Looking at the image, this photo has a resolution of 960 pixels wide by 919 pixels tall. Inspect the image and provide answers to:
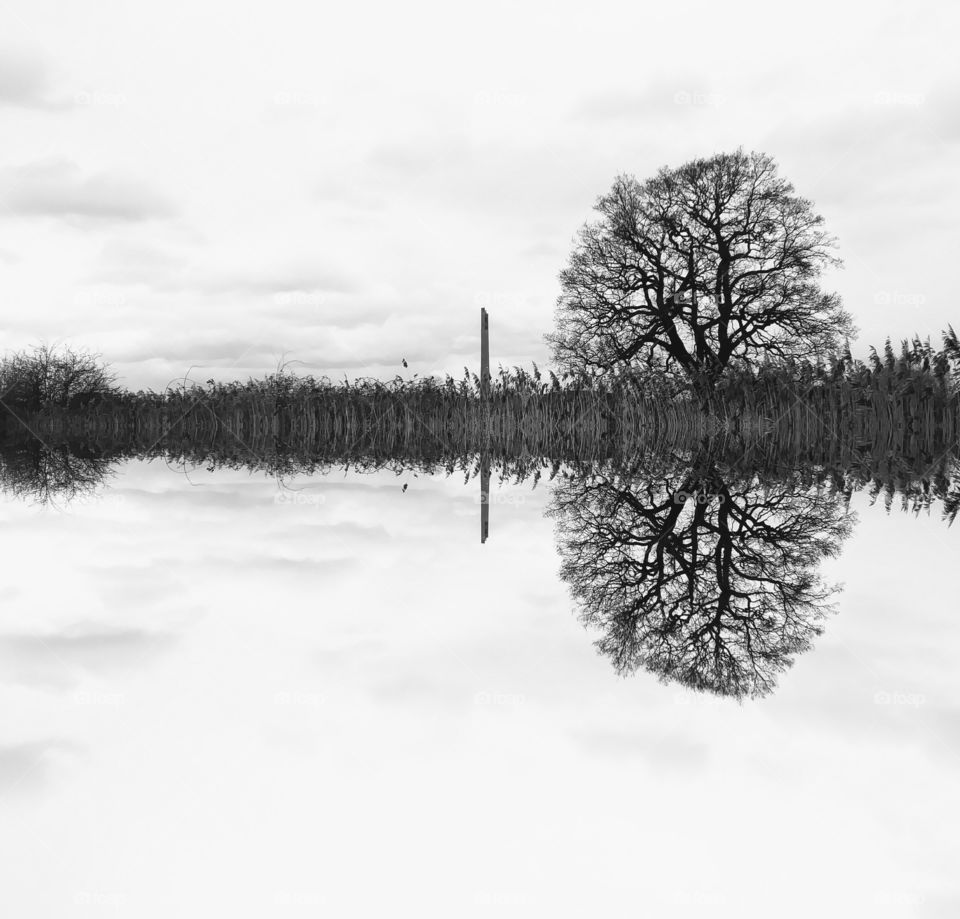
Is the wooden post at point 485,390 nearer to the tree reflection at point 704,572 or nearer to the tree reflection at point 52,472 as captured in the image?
the tree reflection at point 704,572

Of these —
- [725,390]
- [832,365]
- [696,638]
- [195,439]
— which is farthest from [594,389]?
[696,638]

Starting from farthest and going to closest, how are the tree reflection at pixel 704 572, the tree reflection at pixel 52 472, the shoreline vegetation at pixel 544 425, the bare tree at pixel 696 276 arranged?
the bare tree at pixel 696 276 < the shoreline vegetation at pixel 544 425 < the tree reflection at pixel 52 472 < the tree reflection at pixel 704 572

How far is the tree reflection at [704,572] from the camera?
468 centimetres

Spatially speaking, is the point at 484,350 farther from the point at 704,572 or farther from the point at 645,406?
the point at 704,572

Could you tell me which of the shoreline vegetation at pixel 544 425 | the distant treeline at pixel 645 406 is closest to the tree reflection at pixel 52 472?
the shoreline vegetation at pixel 544 425

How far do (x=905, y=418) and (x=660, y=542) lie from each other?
11.5 m

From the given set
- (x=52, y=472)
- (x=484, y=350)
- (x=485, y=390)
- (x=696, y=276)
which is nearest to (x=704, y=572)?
(x=52, y=472)

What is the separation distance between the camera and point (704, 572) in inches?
232

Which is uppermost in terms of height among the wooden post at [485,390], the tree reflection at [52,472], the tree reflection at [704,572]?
the wooden post at [485,390]

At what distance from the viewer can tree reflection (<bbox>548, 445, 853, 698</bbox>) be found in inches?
184

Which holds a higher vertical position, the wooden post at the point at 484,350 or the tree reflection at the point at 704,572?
the wooden post at the point at 484,350

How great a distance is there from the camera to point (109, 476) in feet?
36.6

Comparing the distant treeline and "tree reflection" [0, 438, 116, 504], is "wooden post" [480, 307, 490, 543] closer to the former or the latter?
the distant treeline

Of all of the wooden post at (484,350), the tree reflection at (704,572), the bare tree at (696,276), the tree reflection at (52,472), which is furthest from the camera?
the bare tree at (696,276)
